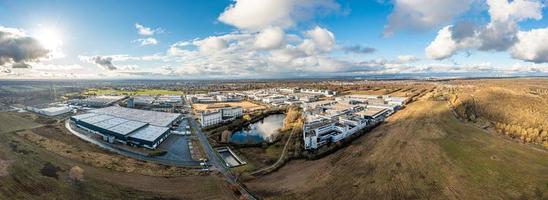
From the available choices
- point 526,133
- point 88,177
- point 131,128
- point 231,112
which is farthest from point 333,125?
point 88,177

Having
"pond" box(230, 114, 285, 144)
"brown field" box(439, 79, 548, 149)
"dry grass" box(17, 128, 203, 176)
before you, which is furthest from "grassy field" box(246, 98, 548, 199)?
"pond" box(230, 114, 285, 144)

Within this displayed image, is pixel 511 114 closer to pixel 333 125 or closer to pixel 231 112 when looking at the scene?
pixel 333 125

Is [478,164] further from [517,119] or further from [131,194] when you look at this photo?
[131,194]

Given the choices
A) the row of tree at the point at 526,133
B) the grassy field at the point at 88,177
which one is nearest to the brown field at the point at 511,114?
the row of tree at the point at 526,133

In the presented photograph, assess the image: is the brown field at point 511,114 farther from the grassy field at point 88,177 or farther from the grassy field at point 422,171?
the grassy field at point 88,177

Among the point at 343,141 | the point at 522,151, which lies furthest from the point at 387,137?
the point at 522,151
